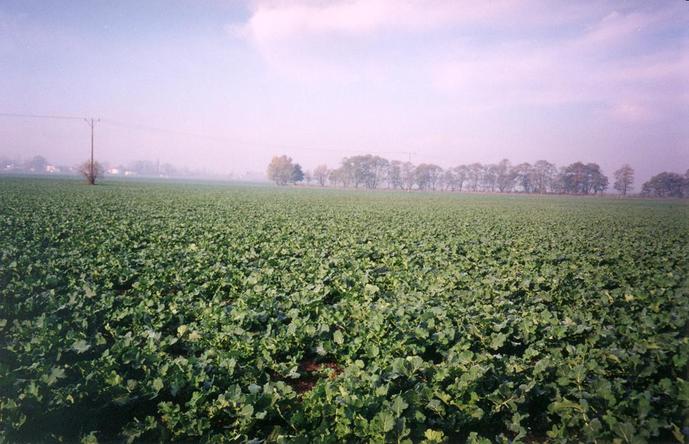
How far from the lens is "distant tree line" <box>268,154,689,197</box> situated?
115 meters

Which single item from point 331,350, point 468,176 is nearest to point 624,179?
point 468,176

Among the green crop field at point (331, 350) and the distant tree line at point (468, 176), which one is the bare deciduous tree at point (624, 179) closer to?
the distant tree line at point (468, 176)

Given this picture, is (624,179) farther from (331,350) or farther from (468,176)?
(331,350)

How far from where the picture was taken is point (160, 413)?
11.4ft

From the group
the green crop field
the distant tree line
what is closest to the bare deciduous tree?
the distant tree line

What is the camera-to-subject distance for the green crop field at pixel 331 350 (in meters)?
3.24

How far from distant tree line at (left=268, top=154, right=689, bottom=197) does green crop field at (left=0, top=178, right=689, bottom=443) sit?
12654 centimetres

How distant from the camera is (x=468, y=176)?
151 meters

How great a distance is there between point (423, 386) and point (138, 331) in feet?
13.8

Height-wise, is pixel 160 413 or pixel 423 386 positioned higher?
pixel 423 386

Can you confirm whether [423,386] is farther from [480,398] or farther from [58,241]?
[58,241]

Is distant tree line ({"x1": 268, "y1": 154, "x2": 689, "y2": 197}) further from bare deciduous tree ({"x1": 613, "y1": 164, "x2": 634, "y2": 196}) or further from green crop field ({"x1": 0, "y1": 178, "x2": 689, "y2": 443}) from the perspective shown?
green crop field ({"x1": 0, "y1": 178, "x2": 689, "y2": 443})

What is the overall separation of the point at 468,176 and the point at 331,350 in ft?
516

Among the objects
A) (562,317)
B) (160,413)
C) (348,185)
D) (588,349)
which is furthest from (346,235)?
(348,185)
